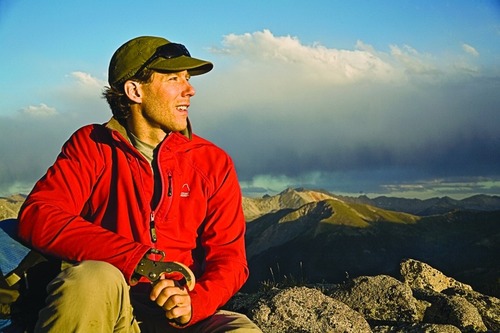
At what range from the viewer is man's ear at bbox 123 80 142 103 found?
4637 millimetres

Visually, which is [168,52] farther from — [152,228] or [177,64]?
[152,228]

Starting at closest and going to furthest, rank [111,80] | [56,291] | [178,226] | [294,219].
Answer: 1. [56,291]
2. [178,226]
3. [111,80]
4. [294,219]

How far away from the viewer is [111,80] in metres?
4.72

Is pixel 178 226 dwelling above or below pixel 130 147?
below

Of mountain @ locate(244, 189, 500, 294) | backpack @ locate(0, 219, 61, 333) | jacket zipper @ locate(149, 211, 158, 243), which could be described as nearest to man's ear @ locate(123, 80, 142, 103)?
jacket zipper @ locate(149, 211, 158, 243)

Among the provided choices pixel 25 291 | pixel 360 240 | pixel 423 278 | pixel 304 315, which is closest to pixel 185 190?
pixel 25 291

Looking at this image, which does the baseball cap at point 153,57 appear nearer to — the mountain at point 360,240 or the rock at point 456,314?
the rock at point 456,314

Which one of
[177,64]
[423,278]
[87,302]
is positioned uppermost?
[177,64]

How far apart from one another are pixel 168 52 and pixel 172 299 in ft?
5.64

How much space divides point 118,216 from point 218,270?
27.7 inches

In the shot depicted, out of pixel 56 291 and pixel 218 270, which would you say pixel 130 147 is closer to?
pixel 218 270

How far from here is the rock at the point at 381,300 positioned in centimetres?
666

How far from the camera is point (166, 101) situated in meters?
4.57

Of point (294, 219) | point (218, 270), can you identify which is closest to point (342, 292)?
point (218, 270)
